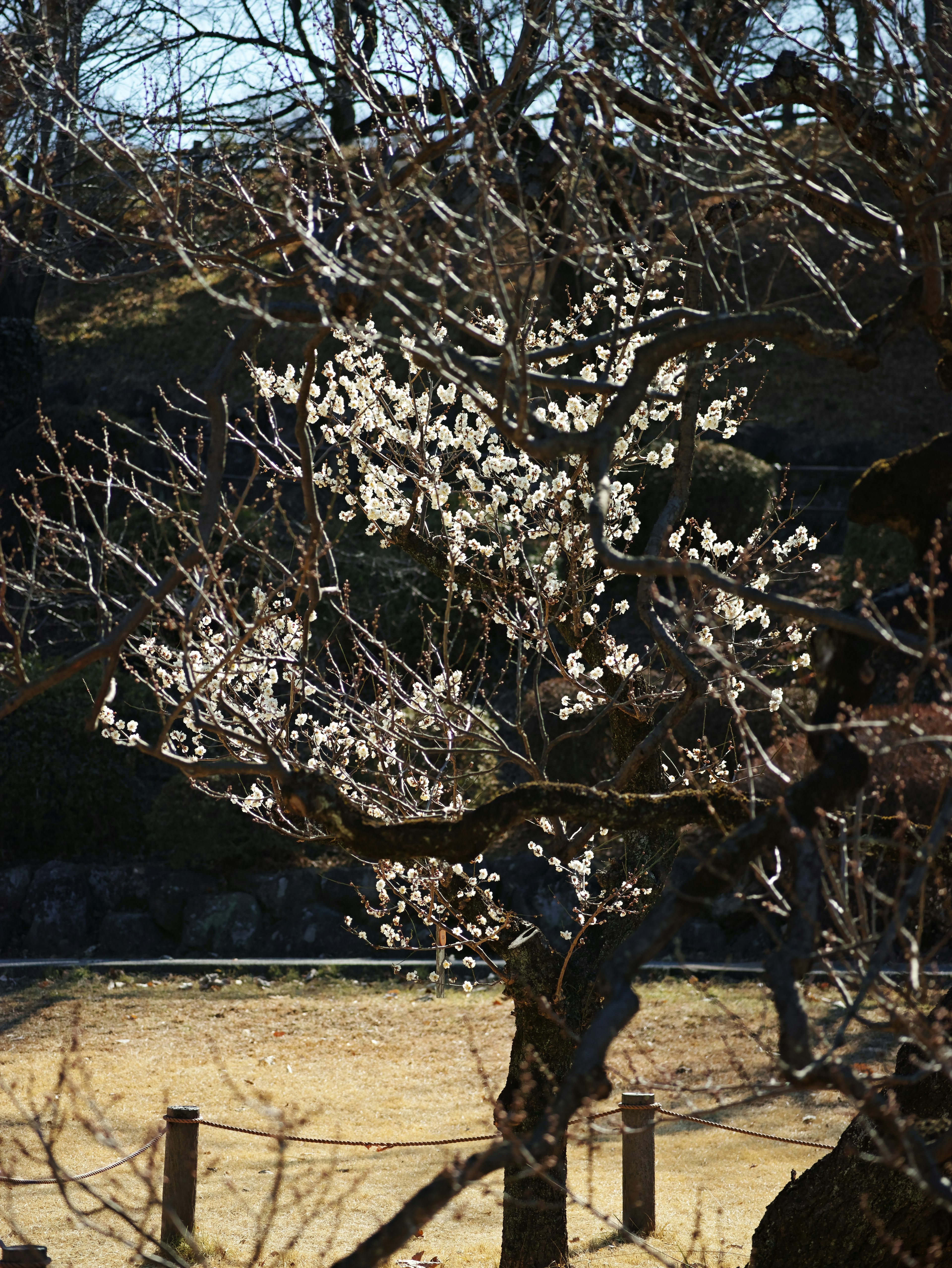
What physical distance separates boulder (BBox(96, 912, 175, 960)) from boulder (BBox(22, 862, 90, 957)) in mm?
237

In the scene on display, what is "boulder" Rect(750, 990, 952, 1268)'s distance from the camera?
4043 mm

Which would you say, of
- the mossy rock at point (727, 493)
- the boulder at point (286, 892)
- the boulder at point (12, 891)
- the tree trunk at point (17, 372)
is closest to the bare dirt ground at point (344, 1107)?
the boulder at point (286, 892)

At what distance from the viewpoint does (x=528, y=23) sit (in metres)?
4.68

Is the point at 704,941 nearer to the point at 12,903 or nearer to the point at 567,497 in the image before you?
the point at 567,497

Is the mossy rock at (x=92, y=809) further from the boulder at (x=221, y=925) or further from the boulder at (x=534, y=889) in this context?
the boulder at (x=534, y=889)

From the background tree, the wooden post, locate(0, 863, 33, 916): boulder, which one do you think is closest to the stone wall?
locate(0, 863, 33, 916): boulder

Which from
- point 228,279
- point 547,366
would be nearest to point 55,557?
point 547,366

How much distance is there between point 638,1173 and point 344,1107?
261 cm

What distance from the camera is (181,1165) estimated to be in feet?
18.1

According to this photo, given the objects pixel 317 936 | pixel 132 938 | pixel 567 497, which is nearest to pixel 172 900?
pixel 132 938

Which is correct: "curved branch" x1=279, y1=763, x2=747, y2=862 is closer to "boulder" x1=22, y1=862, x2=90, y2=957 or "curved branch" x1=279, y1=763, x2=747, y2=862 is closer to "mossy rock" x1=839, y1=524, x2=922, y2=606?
"boulder" x1=22, y1=862, x2=90, y2=957

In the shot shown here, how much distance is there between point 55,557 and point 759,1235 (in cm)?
378

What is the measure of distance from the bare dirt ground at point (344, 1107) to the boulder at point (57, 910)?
5.25ft

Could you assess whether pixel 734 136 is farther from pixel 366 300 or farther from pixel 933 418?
pixel 933 418
